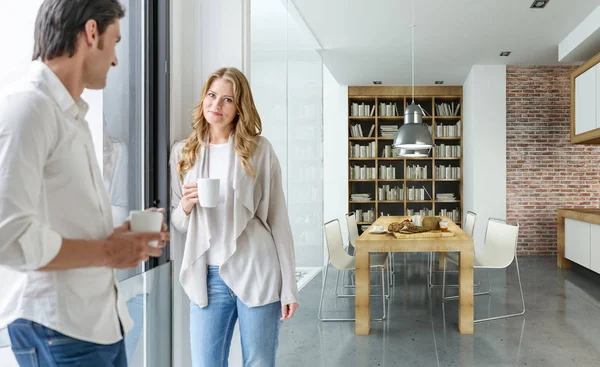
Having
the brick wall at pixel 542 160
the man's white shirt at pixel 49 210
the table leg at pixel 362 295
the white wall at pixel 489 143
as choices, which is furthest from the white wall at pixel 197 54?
the brick wall at pixel 542 160

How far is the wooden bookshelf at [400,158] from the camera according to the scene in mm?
8992

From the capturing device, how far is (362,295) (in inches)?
150

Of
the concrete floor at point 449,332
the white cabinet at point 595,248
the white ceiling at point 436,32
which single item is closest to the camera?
the concrete floor at point 449,332

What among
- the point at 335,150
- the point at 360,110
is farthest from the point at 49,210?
the point at 360,110

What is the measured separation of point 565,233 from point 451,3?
3647 millimetres

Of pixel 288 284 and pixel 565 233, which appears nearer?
pixel 288 284

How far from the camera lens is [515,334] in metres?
3.69

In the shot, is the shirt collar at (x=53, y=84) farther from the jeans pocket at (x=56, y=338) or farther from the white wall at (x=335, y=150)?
the white wall at (x=335, y=150)

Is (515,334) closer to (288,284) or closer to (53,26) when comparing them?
(288,284)

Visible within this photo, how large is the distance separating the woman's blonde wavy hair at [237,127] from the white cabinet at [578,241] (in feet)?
17.9

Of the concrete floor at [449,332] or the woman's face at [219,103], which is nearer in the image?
the woman's face at [219,103]

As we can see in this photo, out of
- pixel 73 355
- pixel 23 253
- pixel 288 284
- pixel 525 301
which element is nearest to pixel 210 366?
pixel 288 284

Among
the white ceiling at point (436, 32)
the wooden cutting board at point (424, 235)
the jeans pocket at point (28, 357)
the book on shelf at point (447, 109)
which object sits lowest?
the wooden cutting board at point (424, 235)

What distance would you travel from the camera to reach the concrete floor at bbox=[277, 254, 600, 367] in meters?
3.20
